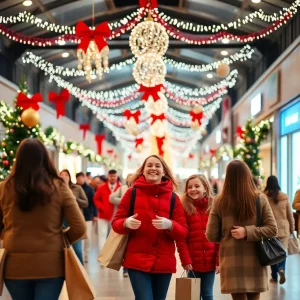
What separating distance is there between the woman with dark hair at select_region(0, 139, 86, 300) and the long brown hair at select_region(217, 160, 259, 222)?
4.40 ft

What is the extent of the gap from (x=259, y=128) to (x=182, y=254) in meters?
16.9

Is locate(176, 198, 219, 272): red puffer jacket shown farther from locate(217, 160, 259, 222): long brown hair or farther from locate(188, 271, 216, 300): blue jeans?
locate(217, 160, 259, 222): long brown hair

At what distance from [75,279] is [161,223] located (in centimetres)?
98

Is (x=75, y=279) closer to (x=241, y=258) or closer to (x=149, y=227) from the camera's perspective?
(x=149, y=227)

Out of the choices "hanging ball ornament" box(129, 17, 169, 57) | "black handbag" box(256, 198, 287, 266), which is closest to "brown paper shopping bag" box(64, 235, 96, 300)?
"black handbag" box(256, 198, 287, 266)

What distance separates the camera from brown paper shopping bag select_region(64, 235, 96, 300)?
400 centimetres

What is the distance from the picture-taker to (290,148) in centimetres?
1880

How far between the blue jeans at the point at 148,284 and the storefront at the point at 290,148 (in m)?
12.7

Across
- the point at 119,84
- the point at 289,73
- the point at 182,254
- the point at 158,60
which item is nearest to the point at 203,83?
the point at 119,84

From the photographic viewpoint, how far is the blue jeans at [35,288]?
395 cm

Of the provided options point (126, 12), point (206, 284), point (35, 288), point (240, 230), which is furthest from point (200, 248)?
point (126, 12)

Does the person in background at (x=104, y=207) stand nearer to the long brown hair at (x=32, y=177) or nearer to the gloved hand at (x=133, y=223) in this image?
the gloved hand at (x=133, y=223)

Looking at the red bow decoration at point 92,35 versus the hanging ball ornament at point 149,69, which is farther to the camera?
the hanging ball ornament at point 149,69

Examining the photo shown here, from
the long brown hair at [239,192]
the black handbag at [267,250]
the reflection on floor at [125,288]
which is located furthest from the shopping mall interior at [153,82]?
the black handbag at [267,250]
